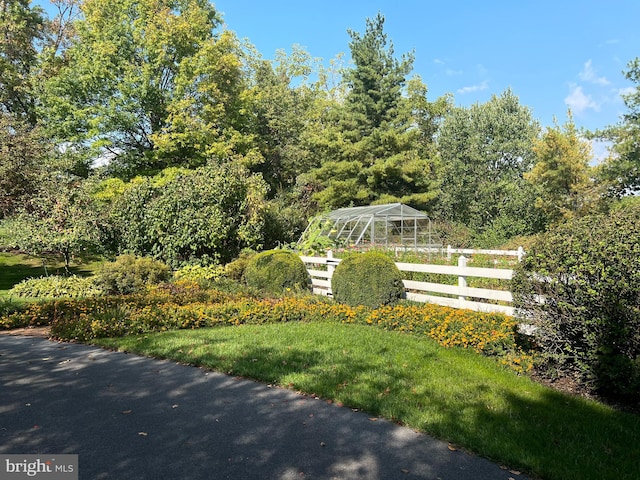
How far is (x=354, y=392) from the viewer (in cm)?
420

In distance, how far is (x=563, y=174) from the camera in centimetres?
2414

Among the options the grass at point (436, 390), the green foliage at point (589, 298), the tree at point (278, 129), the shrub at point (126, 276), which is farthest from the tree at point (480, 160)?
the green foliage at point (589, 298)

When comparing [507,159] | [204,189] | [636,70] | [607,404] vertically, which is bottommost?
[607,404]

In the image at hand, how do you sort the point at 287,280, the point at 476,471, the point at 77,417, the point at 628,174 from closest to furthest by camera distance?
the point at 476,471, the point at 77,417, the point at 287,280, the point at 628,174

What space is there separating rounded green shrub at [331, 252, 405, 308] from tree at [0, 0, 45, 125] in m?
22.2

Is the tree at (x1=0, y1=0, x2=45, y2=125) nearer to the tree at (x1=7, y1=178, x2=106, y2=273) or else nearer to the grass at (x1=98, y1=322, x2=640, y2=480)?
the tree at (x1=7, y1=178, x2=106, y2=273)

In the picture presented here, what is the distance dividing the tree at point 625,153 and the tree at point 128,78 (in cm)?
2196

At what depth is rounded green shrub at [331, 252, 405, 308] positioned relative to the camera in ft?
27.1

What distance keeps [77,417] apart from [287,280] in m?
7.23

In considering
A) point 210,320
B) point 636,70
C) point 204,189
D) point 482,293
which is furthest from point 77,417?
point 636,70

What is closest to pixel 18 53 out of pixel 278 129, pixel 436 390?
pixel 278 129

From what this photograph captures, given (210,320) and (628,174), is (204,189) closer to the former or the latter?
(210,320)

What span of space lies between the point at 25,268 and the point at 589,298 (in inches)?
866

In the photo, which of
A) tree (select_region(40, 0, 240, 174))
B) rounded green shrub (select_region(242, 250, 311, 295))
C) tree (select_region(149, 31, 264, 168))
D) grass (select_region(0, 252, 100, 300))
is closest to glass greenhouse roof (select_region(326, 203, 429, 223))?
tree (select_region(149, 31, 264, 168))
